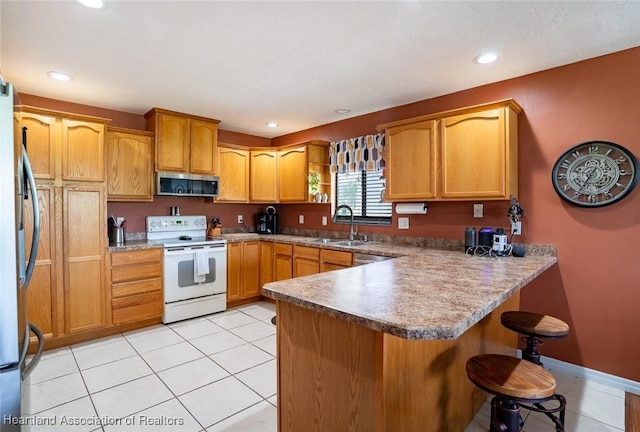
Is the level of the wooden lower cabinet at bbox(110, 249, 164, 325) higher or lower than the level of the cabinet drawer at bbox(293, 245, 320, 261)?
lower

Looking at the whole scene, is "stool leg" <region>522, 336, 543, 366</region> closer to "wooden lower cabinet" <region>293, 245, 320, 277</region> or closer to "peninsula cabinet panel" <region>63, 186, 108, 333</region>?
"wooden lower cabinet" <region>293, 245, 320, 277</region>

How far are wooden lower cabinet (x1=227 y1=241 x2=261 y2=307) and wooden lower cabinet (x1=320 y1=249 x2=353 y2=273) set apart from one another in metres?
1.18

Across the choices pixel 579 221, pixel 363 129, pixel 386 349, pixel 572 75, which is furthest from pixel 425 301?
pixel 363 129

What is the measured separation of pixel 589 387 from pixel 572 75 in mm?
2373

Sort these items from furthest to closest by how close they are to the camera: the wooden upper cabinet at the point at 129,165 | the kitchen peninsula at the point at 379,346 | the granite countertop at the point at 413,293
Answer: the wooden upper cabinet at the point at 129,165
the kitchen peninsula at the point at 379,346
the granite countertop at the point at 413,293

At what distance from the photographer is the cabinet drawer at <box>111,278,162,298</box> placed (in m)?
3.37

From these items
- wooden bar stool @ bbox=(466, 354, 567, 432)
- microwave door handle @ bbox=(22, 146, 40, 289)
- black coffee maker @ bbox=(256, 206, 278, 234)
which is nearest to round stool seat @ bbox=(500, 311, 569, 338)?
wooden bar stool @ bbox=(466, 354, 567, 432)

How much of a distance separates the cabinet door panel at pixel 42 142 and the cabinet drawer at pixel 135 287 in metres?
1.22

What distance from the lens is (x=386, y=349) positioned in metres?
1.23

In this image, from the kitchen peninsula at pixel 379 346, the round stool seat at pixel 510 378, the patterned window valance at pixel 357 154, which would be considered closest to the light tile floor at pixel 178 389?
the kitchen peninsula at pixel 379 346

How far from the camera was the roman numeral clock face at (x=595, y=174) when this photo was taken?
2.35m

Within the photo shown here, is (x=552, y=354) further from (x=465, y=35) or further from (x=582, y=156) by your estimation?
(x=465, y=35)

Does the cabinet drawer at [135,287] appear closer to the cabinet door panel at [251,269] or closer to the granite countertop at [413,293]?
the cabinet door panel at [251,269]

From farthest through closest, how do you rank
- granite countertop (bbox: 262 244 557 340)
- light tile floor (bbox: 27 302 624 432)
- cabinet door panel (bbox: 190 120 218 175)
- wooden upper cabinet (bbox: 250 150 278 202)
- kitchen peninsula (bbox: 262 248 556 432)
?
wooden upper cabinet (bbox: 250 150 278 202)
cabinet door panel (bbox: 190 120 218 175)
light tile floor (bbox: 27 302 624 432)
kitchen peninsula (bbox: 262 248 556 432)
granite countertop (bbox: 262 244 557 340)
